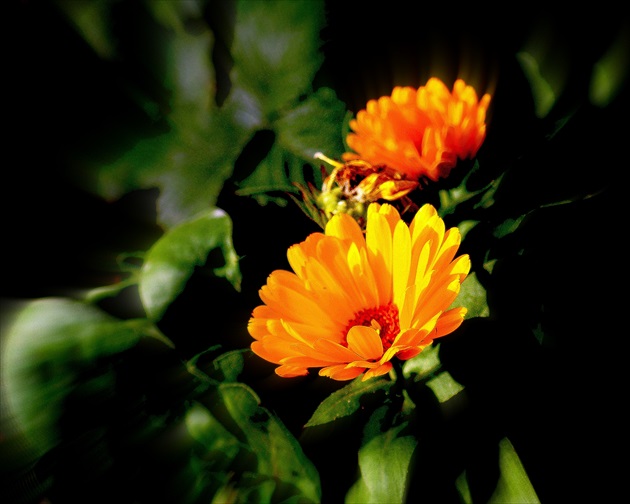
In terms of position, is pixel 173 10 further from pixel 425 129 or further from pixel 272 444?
pixel 272 444

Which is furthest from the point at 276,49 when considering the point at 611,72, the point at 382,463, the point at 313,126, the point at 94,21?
the point at 382,463

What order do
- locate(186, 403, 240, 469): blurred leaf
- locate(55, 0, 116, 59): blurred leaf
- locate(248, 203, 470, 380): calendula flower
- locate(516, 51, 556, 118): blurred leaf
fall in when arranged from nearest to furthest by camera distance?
locate(248, 203, 470, 380): calendula flower, locate(186, 403, 240, 469): blurred leaf, locate(516, 51, 556, 118): blurred leaf, locate(55, 0, 116, 59): blurred leaf

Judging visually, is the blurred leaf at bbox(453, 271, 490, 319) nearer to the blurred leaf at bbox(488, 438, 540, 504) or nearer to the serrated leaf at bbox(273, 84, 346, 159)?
the blurred leaf at bbox(488, 438, 540, 504)

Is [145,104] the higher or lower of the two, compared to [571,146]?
A: higher

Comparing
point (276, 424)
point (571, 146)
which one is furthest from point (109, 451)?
point (571, 146)

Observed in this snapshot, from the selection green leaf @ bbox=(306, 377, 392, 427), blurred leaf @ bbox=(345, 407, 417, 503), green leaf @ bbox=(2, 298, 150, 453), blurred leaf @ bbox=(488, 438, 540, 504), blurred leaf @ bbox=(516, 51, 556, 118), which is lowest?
blurred leaf @ bbox=(488, 438, 540, 504)

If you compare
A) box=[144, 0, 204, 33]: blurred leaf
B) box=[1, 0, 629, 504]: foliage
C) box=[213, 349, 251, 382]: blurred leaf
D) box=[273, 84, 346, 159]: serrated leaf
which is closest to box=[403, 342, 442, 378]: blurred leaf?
box=[1, 0, 629, 504]: foliage

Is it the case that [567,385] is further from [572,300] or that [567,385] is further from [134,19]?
[134,19]
